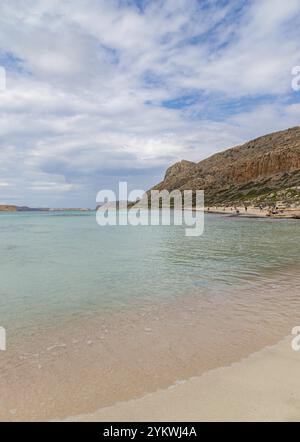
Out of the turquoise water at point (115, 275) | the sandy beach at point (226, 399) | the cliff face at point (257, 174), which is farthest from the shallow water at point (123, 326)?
the cliff face at point (257, 174)

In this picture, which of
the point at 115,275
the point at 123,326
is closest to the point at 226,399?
the point at 123,326

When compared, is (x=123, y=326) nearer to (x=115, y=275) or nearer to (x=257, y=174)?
(x=115, y=275)

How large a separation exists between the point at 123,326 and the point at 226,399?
3.66 meters

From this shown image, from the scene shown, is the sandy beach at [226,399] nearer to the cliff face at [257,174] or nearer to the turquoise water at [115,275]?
the turquoise water at [115,275]

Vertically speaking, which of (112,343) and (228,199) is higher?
(228,199)

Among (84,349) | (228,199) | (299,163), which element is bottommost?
(84,349)

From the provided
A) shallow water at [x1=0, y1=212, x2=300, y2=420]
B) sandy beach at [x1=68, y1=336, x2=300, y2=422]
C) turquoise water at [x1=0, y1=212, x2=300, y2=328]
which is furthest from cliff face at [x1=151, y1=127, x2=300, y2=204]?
sandy beach at [x1=68, y1=336, x2=300, y2=422]

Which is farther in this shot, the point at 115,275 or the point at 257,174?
the point at 257,174

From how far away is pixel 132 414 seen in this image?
4395mm

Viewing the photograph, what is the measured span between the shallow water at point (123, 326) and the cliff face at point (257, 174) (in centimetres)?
7711

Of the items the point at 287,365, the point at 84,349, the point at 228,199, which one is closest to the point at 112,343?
the point at 84,349

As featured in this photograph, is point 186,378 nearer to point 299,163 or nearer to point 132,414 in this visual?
point 132,414

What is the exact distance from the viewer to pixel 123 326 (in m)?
7.83
